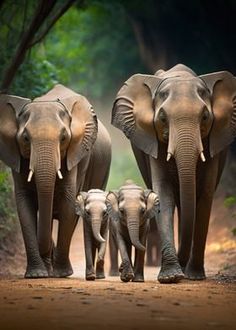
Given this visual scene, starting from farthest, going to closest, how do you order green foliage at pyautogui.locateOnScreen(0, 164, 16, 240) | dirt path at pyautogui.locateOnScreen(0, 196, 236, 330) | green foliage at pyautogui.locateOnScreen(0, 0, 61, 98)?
green foliage at pyautogui.locateOnScreen(0, 0, 61, 98) → green foliage at pyautogui.locateOnScreen(0, 164, 16, 240) → dirt path at pyautogui.locateOnScreen(0, 196, 236, 330)

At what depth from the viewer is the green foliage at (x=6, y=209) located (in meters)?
20.6

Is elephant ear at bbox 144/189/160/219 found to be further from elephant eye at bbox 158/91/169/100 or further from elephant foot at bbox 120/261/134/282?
elephant eye at bbox 158/91/169/100

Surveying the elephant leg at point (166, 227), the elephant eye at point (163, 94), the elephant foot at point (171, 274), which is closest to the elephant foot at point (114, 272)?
the elephant leg at point (166, 227)

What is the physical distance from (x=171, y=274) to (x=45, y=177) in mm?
2418

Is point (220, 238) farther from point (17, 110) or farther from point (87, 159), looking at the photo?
point (17, 110)

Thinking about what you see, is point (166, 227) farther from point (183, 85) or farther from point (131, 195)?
point (183, 85)

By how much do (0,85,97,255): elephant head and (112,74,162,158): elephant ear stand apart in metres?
0.78

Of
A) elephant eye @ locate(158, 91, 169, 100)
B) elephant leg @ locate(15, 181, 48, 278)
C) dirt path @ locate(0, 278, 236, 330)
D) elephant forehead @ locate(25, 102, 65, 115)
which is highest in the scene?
elephant eye @ locate(158, 91, 169, 100)

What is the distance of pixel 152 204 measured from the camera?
1369cm

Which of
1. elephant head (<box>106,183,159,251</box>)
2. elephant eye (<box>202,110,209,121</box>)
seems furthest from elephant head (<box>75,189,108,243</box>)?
elephant eye (<box>202,110,209,121</box>)

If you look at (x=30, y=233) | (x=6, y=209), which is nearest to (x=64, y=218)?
(x=30, y=233)

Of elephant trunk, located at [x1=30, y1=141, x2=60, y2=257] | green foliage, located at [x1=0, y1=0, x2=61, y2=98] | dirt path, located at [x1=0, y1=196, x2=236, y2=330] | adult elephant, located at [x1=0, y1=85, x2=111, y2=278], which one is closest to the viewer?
dirt path, located at [x1=0, y1=196, x2=236, y2=330]

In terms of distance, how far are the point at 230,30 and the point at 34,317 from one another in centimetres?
1925

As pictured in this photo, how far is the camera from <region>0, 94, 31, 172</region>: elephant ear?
48.9ft
